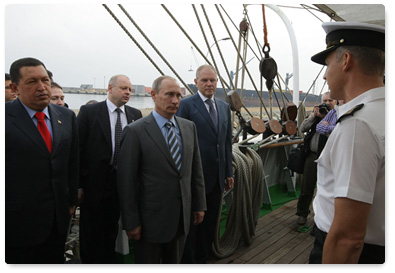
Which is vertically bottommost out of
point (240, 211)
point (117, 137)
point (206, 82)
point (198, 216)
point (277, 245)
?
point (277, 245)

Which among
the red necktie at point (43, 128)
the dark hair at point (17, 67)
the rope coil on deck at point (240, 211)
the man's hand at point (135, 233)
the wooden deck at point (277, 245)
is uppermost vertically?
the dark hair at point (17, 67)

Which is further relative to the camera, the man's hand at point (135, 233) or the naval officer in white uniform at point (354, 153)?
the man's hand at point (135, 233)

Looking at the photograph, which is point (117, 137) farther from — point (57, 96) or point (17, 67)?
point (57, 96)

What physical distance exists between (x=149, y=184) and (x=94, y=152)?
0.56m

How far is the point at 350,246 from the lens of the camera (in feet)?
2.60

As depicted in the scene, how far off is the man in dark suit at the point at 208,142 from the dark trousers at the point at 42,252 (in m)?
0.87

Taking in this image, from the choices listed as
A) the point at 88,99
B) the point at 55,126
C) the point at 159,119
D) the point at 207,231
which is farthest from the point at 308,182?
the point at 55,126

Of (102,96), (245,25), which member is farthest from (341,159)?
(245,25)

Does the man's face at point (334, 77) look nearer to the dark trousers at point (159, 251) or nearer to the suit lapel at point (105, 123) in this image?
the dark trousers at point (159, 251)

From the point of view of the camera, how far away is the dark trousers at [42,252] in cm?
134

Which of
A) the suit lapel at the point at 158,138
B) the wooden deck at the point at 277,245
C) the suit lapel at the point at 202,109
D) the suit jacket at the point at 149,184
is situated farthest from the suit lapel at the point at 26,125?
the wooden deck at the point at 277,245

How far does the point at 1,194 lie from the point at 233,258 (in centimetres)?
165

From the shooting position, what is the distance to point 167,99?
1.59m

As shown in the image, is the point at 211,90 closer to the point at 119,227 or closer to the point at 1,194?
the point at 119,227
